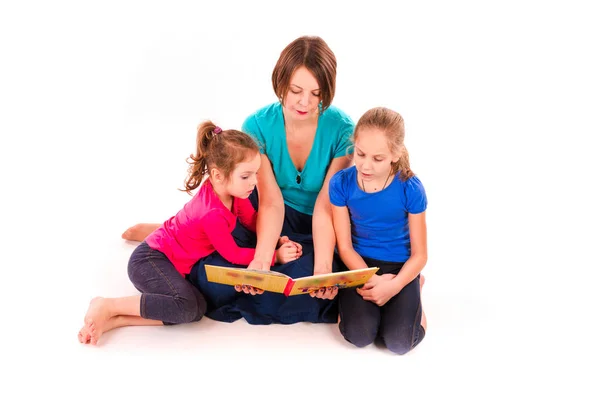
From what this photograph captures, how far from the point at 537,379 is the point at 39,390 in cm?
180

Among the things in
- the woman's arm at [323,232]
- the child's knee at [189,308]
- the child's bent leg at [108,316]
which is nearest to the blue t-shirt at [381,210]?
the woman's arm at [323,232]

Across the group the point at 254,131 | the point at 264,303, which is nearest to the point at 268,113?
the point at 254,131

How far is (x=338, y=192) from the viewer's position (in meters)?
3.12

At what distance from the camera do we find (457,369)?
2846mm

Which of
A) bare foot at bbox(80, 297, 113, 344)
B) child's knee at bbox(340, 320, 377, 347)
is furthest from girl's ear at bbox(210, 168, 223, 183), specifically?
child's knee at bbox(340, 320, 377, 347)

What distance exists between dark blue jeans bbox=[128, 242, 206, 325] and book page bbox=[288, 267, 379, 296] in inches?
16.6

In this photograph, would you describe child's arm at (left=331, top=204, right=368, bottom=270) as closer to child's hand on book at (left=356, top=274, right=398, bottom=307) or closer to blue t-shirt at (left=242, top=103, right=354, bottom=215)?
child's hand on book at (left=356, top=274, right=398, bottom=307)

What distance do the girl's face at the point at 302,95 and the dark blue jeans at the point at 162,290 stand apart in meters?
0.83

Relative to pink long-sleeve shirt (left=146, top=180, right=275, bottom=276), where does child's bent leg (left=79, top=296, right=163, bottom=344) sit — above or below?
below

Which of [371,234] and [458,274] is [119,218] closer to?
[371,234]

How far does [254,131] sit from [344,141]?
0.40 m

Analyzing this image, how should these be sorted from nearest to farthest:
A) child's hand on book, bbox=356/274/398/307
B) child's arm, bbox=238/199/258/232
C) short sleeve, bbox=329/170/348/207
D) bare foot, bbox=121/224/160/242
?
child's hand on book, bbox=356/274/398/307 → short sleeve, bbox=329/170/348/207 → child's arm, bbox=238/199/258/232 → bare foot, bbox=121/224/160/242

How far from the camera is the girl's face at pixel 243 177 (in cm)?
301

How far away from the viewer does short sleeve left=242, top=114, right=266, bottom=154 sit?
333 centimetres
